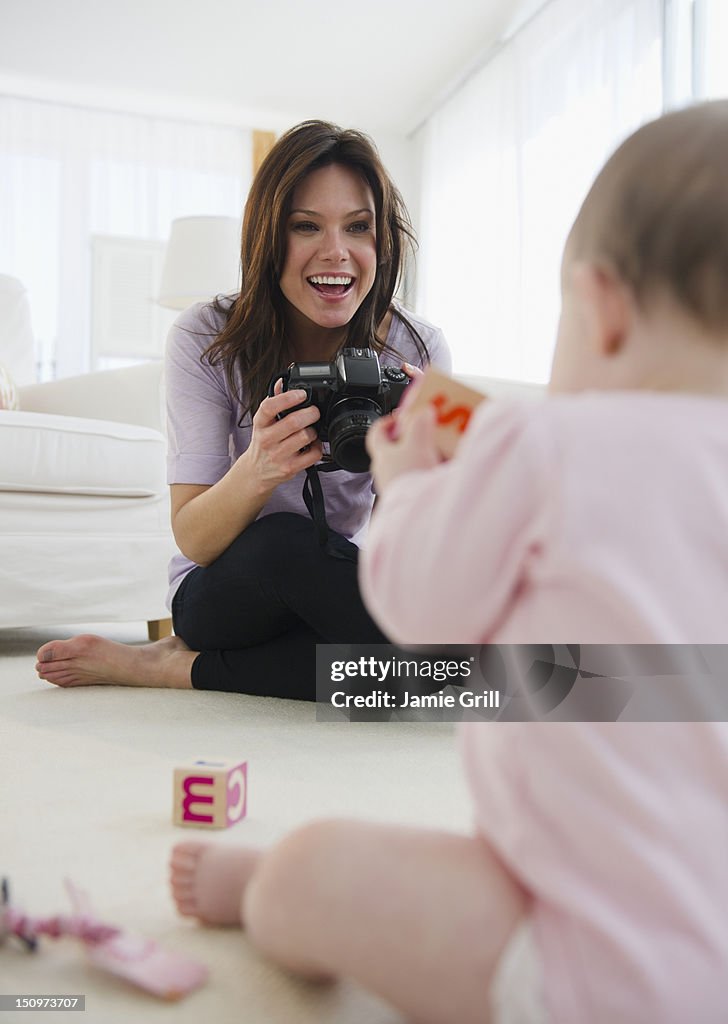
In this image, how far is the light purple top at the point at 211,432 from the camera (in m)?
1.39

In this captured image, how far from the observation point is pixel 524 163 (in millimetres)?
3887

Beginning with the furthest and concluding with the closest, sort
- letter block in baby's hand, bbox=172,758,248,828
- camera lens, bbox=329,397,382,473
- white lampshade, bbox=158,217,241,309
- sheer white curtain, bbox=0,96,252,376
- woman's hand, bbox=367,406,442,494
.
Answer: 1. sheer white curtain, bbox=0,96,252,376
2. white lampshade, bbox=158,217,241,309
3. camera lens, bbox=329,397,382,473
4. letter block in baby's hand, bbox=172,758,248,828
5. woman's hand, bbox=367,406,442,494

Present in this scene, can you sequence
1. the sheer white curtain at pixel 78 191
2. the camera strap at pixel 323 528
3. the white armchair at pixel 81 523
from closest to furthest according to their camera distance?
1. the camera strap at pixel 323 528
2. the white armchair at pixel 81 523
3. the sheer white curtain at pixel 78 191

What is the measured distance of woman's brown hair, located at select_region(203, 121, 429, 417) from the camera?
1333 millimetres

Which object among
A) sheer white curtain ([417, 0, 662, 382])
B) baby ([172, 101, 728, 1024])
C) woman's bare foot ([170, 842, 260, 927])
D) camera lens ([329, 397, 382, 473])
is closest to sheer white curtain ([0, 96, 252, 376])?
sheer white curtain ([417, 0, 662, 382])

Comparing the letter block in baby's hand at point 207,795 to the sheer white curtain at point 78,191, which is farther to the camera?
the sheer white curtain at point 78,191

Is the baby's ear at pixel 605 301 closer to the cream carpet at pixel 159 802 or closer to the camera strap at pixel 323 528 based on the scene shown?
the cream carpet at pixel 159 802

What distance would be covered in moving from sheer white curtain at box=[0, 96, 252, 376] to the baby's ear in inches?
178

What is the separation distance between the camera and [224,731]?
1191mm

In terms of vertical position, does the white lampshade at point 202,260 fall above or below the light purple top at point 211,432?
above

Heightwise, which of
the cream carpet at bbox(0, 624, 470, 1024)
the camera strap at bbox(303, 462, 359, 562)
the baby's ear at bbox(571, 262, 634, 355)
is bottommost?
the cream carpet at bbox(0, 624, 470, 1024)

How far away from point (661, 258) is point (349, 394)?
2.36 feet

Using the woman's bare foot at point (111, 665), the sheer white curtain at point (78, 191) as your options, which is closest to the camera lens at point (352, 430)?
the woman's bare foot at point (111, 665)

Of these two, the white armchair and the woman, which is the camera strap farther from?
the white armchair
